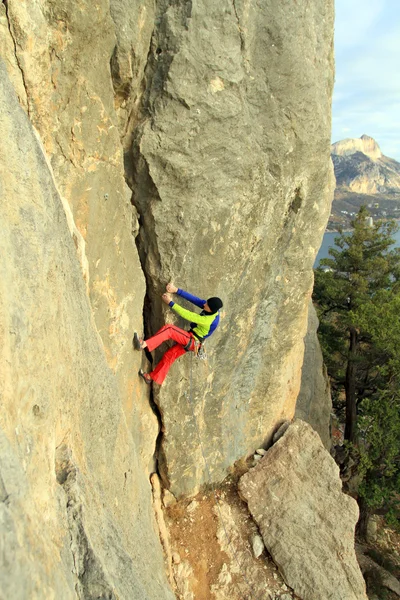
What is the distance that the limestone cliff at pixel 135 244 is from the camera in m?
2.78

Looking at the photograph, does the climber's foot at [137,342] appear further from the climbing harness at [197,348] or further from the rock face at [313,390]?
the rock face at [313,390]

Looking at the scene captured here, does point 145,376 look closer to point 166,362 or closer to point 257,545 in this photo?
point 166,362

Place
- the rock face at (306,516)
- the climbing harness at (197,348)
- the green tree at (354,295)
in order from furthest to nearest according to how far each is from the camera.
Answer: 1. the green tree at (354,295)
2. the rock face at (306,516)
3. the climbing harness at (197,348)

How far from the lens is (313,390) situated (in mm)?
12297

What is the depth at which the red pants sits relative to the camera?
6.28 metres

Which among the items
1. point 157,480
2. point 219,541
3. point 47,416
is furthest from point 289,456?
point 47,416

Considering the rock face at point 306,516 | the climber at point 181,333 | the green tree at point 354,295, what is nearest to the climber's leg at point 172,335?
the climber at point 181,333

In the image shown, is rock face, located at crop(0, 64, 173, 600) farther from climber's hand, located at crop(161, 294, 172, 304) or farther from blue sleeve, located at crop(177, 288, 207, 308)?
blue sleeve, located at crop(177, 288, 207, 308)

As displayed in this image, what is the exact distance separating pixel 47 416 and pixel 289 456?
21.3 feet

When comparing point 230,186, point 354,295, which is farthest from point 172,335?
point 354,295

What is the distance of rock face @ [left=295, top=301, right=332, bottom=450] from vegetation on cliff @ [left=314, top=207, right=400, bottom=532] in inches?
38.8

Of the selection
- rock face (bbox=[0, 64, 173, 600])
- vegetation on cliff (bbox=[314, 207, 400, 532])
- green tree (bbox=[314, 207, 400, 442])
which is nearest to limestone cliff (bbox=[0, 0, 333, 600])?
rock face (bbox=[0, 64, 173, 600])

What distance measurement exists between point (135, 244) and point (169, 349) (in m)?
1.75

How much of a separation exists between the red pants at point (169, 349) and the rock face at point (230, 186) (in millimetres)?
240
